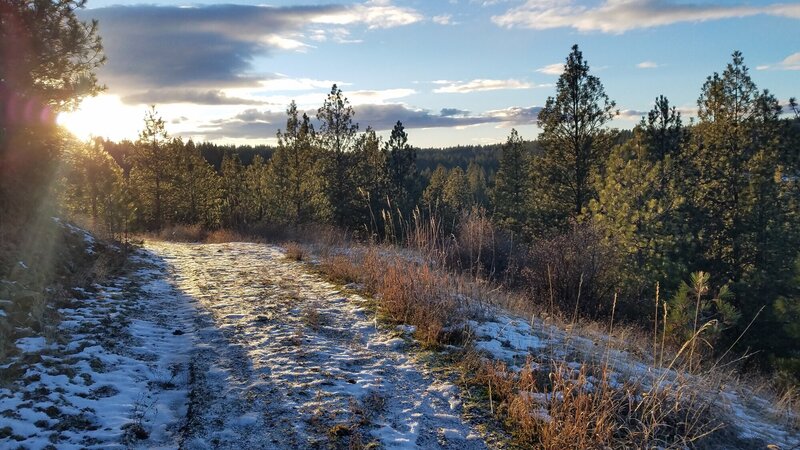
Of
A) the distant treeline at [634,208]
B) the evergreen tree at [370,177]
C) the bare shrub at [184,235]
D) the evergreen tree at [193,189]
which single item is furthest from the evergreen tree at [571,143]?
the evergreen tree at [193,189]

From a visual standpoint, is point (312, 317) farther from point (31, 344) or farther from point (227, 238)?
point (227, 238)

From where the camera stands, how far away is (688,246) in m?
17.3

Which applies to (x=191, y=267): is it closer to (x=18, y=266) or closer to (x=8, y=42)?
(x=18, y=266)

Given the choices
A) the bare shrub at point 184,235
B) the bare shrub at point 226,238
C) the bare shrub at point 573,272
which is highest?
the bare shrub at point 573,272

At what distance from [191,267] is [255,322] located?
611cm

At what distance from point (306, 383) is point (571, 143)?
19841mm

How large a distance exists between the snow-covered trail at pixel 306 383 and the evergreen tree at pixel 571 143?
54.3ft

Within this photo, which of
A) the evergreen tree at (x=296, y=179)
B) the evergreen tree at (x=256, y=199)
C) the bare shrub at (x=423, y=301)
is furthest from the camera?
the evergreen tree at (x=256, y=199)

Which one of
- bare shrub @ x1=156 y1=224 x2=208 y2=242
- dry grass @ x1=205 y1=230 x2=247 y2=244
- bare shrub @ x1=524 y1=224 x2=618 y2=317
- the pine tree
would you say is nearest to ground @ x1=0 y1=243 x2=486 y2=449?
bare shrub @ x1=524 y1=224 x2=618 y2=317

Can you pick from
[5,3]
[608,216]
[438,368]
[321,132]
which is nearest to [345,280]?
[438,368]

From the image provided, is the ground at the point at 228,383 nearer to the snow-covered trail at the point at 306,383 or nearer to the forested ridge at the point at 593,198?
the snow-covered trail at the point at 306,383

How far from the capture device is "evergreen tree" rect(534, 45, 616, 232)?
20578 mm

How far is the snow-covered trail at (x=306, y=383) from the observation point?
370 centimetres

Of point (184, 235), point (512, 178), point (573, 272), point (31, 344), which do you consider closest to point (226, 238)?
point (184, 235)
